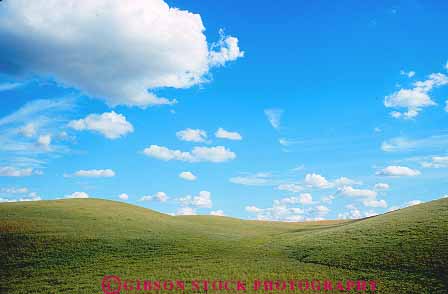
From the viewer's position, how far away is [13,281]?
96.3 ft

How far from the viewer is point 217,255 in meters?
34.9

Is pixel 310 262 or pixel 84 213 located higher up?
pixel 84 213

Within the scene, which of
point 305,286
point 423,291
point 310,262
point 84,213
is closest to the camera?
point 423,291

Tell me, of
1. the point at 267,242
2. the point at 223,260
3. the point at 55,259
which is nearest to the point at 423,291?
the point at 223,260

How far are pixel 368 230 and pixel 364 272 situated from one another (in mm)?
12981

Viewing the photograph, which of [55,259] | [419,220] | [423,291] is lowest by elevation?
[423,291]

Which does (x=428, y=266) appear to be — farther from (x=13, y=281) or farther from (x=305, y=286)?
(x=13, y=281)

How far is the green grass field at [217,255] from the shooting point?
2752cm

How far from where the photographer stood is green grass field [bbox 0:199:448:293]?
90.3 ft

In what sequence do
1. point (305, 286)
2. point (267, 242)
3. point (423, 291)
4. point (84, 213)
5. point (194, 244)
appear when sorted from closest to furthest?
1. point (423, 291)
2. point (305, 286)
3. point (194, 244)
4. point (267, 242)
5. point (84, 213)

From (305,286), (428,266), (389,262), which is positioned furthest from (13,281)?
(428,266)

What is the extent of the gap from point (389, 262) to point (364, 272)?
280 cm

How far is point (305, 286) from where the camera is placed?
84.3 ft

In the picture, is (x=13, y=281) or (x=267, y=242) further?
(x=267, y=242)
